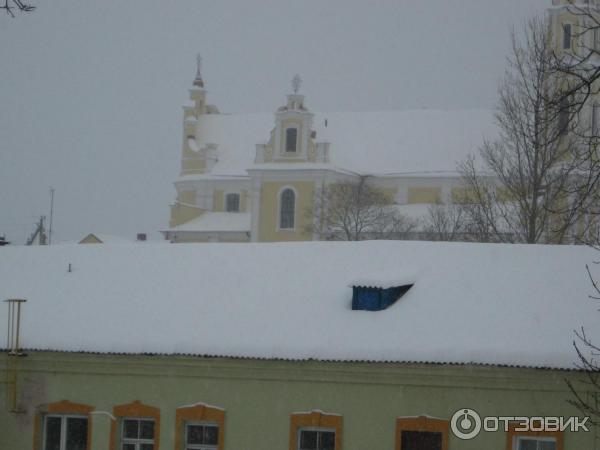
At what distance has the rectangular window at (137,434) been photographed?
15773 mm

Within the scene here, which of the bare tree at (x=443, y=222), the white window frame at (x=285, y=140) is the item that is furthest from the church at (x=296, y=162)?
the bare tree at (x=443, y=222)

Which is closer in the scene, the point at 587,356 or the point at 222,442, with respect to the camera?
the point at 587,356

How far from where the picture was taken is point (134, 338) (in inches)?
624

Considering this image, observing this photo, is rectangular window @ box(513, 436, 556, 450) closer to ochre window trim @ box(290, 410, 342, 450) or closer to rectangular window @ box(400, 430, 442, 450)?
rectangular window @ box(400, 430, 442, 450)

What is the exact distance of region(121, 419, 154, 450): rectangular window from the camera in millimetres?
15773

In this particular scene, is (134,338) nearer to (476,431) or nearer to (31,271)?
(31,271)

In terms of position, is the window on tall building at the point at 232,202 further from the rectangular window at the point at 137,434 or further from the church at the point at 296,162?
the rectangular window at the point at 137,434

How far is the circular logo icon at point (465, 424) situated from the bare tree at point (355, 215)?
129 feet

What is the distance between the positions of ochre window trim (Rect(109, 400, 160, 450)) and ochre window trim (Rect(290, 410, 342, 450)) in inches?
75.3

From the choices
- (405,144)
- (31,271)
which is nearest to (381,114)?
(405,144)

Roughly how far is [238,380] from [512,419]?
3.67 m

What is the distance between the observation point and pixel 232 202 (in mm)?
67938

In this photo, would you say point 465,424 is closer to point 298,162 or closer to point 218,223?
point 298,162

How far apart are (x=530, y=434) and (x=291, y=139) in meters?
49.8
